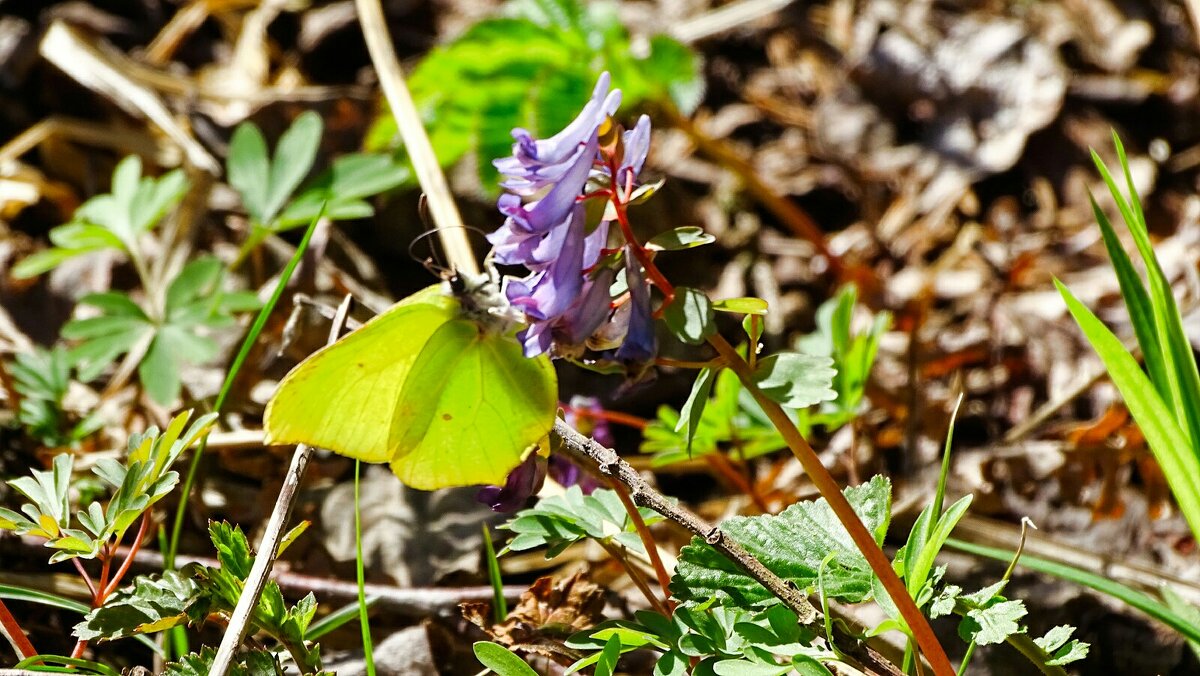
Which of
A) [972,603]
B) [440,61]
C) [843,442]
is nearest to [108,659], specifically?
[972,603]

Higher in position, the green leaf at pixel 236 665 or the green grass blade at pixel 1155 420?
the green grass blade at pixel 1155 420

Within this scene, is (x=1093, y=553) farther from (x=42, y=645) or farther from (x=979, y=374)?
(x=42, y=645)

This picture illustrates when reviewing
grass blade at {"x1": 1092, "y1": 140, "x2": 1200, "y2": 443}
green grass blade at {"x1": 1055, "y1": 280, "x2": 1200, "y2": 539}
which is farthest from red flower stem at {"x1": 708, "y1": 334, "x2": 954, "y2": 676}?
grass blade at {"x1": 1092, "y1": 140, "x2": 1200, "y2": 443}

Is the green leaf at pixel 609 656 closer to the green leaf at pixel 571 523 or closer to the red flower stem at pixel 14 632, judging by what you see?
the green leaf at pixel 571 523

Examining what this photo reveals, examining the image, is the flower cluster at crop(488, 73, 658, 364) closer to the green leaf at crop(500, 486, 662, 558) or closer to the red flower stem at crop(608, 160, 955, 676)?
the red flower stem at crop(608, 160, 955, 676)

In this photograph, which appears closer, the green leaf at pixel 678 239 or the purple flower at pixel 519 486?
the green leaf at pixel 678 239

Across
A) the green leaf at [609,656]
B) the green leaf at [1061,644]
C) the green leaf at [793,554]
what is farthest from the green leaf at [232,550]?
the green leaf at [1061,644]
